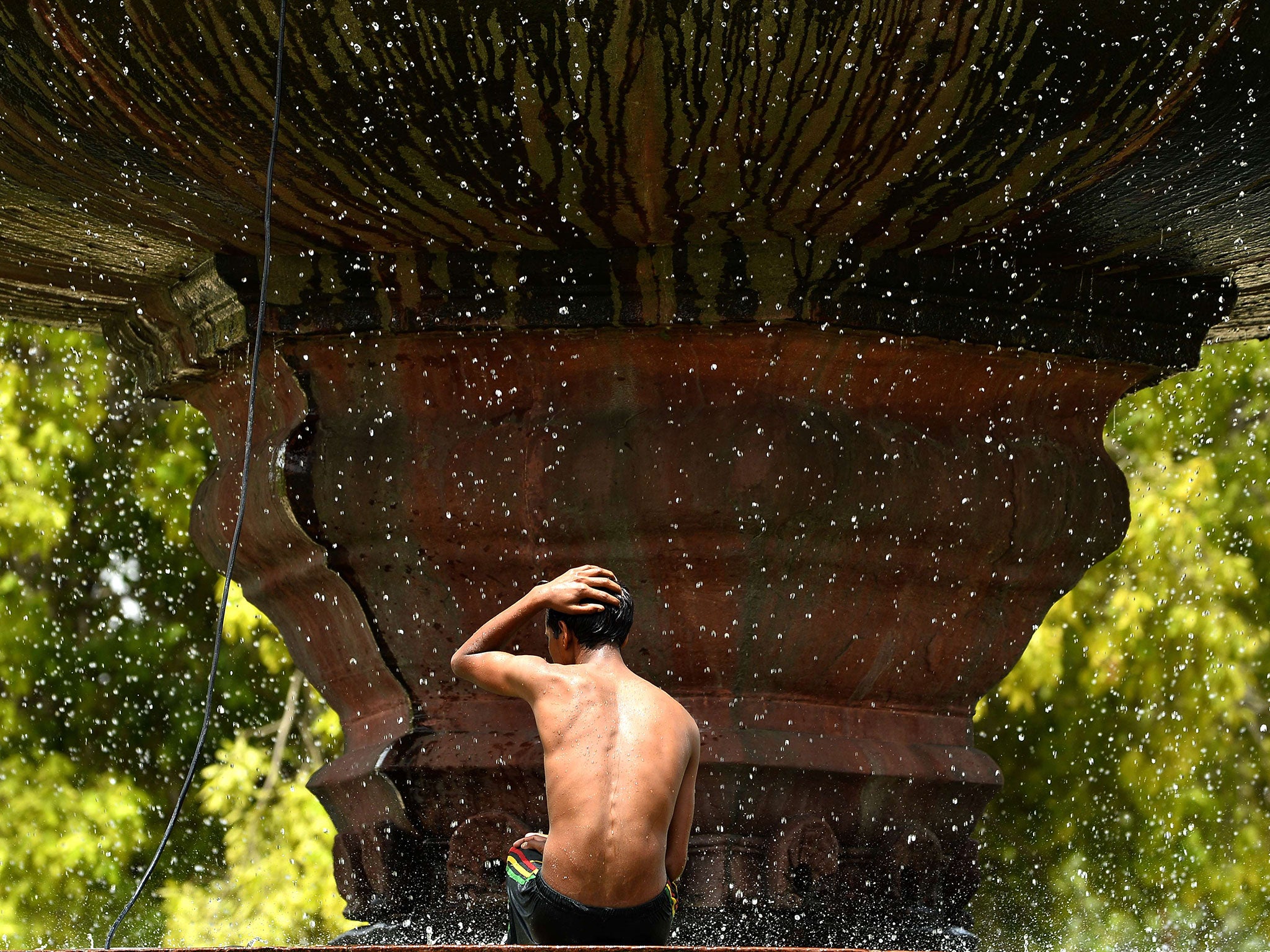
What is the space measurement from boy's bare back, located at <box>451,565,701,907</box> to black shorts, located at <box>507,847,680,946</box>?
0.02 metres

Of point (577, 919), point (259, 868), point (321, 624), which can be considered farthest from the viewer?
point (259, 868)

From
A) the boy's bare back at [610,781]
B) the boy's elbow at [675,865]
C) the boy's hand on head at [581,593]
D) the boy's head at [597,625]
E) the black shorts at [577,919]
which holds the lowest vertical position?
the black shorts at [577,919]

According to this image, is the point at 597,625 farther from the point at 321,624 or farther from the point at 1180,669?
the point at 1180,669

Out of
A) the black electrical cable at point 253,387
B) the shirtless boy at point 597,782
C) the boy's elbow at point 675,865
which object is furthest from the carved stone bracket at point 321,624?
the boy's elbow at point 675,865

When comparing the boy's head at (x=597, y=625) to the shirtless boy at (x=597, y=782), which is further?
the boy's head at (x=597, y=625)

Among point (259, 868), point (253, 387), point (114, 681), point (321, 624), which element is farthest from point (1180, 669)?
point (253, 387)

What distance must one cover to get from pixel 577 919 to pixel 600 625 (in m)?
0.54

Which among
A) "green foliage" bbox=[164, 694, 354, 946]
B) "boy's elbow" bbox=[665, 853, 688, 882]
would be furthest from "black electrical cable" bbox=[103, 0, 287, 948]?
"green foliage" bbox=[164, 694, 354, 946]

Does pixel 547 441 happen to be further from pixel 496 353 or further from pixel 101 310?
pixel 101 310

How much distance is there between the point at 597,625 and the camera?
3471mm

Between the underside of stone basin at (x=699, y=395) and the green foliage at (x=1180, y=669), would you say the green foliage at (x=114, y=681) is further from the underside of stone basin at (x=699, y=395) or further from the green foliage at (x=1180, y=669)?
the underside of stone basin at (x=699, y=395)

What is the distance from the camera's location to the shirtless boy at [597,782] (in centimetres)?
A: 329

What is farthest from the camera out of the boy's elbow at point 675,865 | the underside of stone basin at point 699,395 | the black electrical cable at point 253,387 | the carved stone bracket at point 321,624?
the carved stone bracket at point 321,624

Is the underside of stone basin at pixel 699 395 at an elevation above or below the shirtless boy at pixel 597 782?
above
